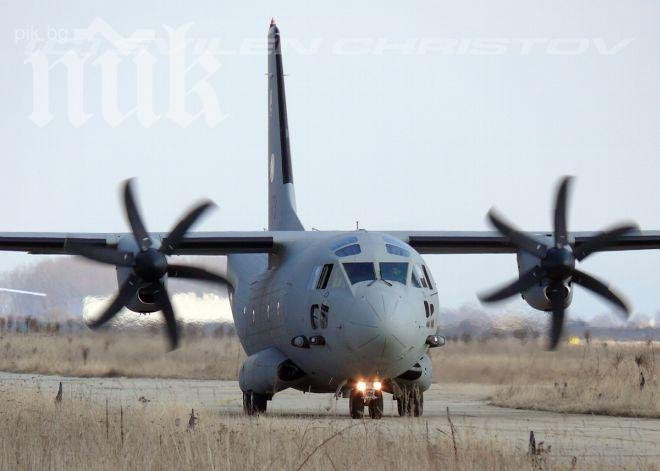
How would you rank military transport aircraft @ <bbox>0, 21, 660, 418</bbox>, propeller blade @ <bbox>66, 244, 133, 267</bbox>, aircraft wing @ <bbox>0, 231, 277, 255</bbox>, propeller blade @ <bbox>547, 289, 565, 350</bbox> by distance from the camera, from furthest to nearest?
propeller blade @ <bbox>547, 289, 565, 350</bbox> < aircraft wing @ <bbox>0, 231, 277, 255</bbox> < propeller blade @ <bbox>66, 244, 133, 267</bbox> < military transport aircraft @ <bbox>0, 21, 660, 418</bbox>

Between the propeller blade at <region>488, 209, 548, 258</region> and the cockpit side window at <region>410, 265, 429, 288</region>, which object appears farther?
the propeller blade at <region>488, 209, 548, 258</region>

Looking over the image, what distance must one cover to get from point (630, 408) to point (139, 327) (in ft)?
56.6

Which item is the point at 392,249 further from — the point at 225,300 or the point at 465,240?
the point at 225,300

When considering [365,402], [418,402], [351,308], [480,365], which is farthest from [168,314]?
[480,365]

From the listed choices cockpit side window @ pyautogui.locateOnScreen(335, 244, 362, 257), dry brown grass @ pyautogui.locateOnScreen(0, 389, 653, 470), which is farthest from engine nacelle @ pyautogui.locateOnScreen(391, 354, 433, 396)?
dry brown grass @ pyautogui.locateOnScreen(0, 389, 653, 470)

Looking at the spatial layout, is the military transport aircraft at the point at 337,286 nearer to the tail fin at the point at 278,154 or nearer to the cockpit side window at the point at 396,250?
the cockpit side window at the point at 396,250

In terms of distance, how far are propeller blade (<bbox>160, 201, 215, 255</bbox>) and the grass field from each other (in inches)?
318

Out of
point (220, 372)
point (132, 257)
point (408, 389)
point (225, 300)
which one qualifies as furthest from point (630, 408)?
point (220, 372)

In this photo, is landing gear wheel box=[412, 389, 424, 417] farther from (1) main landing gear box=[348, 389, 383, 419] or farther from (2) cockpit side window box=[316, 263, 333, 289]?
(2) cockpit side window box=[316, 263, 333, 289]

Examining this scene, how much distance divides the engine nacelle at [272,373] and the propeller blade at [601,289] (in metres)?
5.79

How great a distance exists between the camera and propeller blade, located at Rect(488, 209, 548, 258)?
22.2 metres

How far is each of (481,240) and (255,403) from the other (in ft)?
19.5

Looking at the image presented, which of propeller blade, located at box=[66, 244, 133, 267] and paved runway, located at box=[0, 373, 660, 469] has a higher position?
propeller blade, located at box=[66, 244, 133, 267]

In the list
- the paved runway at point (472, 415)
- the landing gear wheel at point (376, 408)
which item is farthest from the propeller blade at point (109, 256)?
the landing gear wheel at point (376, 408)
